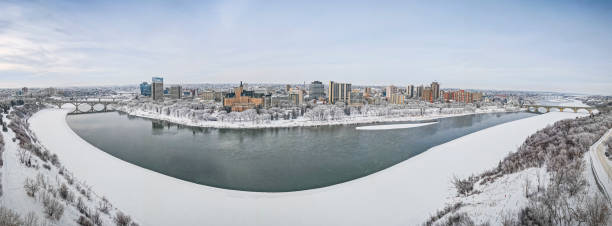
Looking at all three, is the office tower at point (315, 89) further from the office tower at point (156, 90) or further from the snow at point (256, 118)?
the office tower at point (156, 90)

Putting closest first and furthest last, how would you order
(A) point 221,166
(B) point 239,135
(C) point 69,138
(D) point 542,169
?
(D) point 542,169, (A) point 221,166, (C) point 69,138, (B) point 239,135

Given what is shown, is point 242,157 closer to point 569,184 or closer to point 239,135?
point 239,135

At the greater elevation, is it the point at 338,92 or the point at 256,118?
the point at 338,92

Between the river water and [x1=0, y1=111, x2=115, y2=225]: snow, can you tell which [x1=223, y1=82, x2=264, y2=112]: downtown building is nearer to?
the river water

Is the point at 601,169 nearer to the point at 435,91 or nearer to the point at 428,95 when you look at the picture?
the point at 428,95

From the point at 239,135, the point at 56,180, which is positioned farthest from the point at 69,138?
the point at 56,180

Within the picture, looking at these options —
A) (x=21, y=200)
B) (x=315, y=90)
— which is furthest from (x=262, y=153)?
(x=315, y=90)

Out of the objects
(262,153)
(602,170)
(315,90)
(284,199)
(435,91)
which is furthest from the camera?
(435,91)

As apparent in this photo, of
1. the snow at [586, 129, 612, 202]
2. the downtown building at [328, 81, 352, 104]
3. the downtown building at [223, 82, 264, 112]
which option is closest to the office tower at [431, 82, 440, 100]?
the downtown building at [328, 81, 352, 104]
